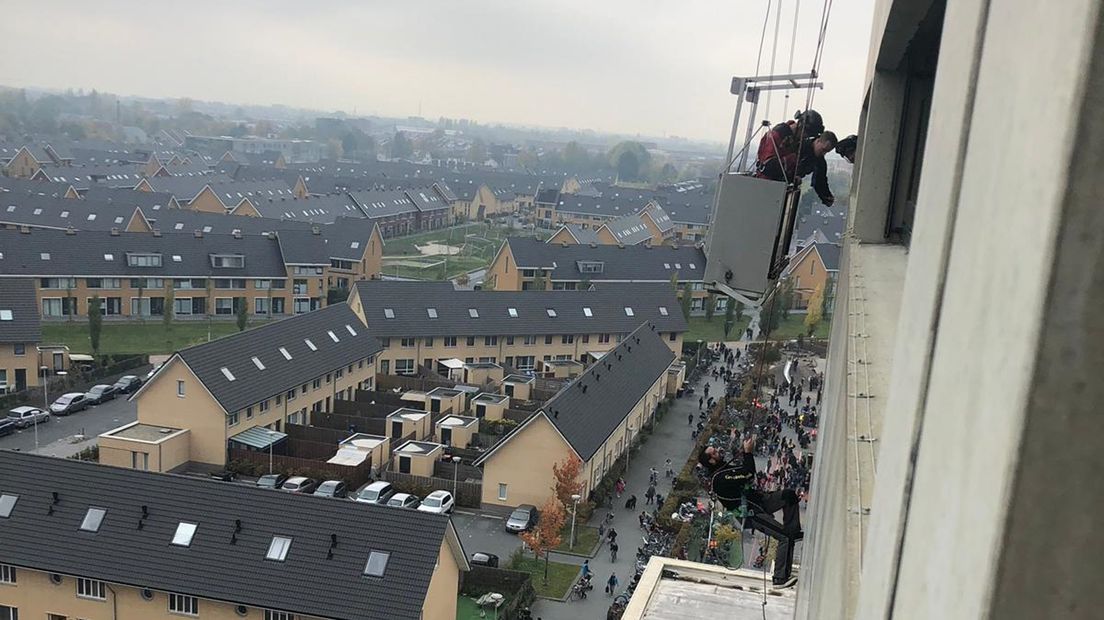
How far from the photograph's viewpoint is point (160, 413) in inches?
853

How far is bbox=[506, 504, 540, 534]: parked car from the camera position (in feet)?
63.8

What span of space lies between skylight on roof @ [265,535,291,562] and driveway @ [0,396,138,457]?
11.3 meters

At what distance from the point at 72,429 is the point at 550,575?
47.0 feet

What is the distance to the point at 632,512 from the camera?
68.5ft

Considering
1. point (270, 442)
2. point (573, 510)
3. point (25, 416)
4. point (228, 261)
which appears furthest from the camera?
point (228, 261)

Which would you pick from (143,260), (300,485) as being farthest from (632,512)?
(143,260)

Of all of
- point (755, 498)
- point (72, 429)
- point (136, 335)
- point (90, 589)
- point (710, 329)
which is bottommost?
point (72, 429)

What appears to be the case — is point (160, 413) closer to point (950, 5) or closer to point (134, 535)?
point (134, 535)

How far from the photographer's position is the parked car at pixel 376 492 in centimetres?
1966

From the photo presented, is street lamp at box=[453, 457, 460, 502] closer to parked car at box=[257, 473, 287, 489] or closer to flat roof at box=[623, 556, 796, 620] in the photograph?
parked car at box=[257, 473, 287, 489]

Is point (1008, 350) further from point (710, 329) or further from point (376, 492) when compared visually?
point (710, 329)

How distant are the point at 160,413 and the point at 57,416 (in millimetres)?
5807

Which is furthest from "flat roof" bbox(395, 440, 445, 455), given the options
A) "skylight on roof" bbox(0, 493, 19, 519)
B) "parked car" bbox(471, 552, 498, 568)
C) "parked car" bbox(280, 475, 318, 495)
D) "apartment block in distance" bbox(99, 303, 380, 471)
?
"skylight on roof" bbox(0, 493, 19, 519)

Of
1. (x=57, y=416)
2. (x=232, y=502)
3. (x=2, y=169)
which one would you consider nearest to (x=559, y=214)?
(x=2, y=169)
